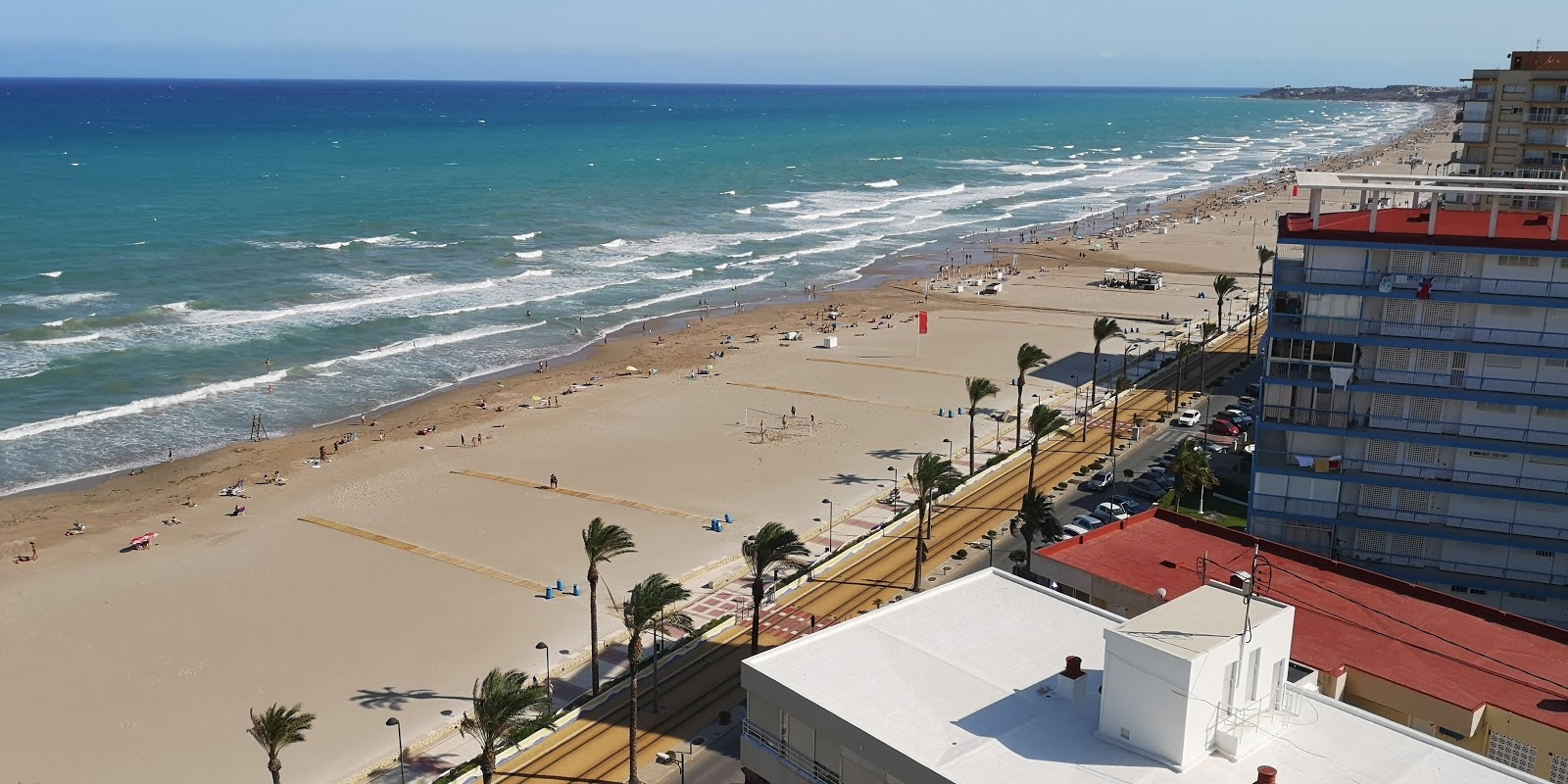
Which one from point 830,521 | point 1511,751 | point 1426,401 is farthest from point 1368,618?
point 830,521

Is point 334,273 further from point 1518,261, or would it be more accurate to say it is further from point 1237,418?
point 1518,261

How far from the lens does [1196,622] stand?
24.5 meters

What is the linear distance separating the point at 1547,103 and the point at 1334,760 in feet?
272

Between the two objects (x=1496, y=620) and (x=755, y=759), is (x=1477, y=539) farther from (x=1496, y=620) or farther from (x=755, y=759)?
(x=755, y=759)

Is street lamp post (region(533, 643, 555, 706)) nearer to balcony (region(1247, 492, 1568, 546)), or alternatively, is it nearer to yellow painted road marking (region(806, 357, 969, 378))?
balcony (region(1247, 492, 1568, 546))

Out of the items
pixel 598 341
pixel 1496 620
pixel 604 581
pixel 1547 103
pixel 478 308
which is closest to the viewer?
pixel 1496 620

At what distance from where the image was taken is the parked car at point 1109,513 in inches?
2117

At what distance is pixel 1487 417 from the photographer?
38625mm

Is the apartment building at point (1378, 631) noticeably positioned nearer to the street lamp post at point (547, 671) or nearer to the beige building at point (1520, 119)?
the street lamp post at point (547, 671)

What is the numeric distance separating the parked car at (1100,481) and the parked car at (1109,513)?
127 inches

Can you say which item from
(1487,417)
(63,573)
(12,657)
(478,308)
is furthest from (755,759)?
(478,308)

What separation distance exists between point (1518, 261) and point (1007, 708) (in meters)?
23.7

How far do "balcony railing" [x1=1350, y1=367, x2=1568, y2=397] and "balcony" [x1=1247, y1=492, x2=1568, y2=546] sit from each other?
449 centimetres

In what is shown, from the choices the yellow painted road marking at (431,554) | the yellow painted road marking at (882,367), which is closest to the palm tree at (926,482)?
the yellow painted road marking at (431,554)
